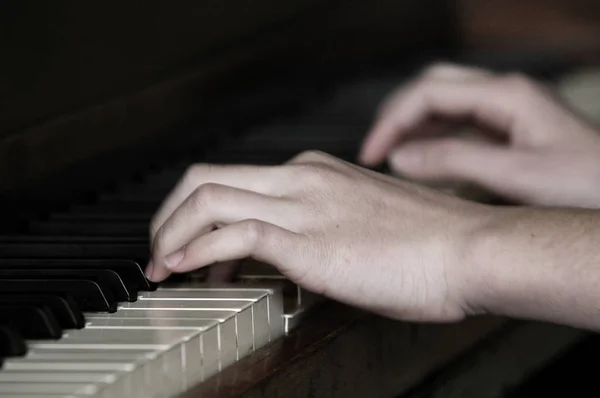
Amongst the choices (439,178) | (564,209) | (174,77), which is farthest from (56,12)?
(564,209)

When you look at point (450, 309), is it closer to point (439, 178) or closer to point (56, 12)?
point (439, 178)

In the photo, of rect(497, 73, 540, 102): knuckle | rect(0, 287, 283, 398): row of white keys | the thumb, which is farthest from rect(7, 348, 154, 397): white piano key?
rect(497, 73, 540, 102): knuckle

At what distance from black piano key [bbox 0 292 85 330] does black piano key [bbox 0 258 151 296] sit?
8 centimetres

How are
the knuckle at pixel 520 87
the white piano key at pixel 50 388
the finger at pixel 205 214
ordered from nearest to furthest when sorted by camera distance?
the white piano key at pixel 50 388, the finger at pixel 205 214, the knuckle at pixel 520 87

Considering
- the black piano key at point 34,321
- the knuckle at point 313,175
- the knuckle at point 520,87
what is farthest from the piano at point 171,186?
the knuckle at point 520,87

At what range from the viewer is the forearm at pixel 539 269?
1063 mm

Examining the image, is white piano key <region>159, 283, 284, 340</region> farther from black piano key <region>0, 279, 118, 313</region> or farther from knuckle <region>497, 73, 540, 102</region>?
knuckle <region>497, 73, 540, 102</region>

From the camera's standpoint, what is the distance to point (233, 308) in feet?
3.30

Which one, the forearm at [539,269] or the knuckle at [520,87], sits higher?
the knuckle at [520,87]

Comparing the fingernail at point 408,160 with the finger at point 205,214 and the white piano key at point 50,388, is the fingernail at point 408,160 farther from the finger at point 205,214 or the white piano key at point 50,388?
the white piano key at point 50,388

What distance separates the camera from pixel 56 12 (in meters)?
1.42

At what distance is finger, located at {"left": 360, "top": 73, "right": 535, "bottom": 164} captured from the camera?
1583 millimetres

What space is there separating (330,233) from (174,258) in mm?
148

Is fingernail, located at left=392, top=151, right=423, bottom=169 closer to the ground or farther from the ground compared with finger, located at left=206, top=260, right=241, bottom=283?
farther from the ground
